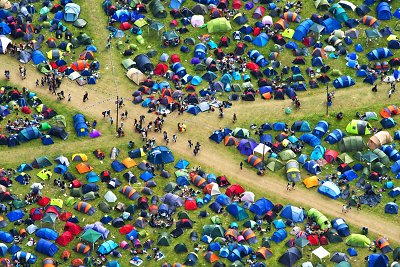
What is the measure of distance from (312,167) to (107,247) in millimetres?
35574

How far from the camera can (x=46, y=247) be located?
601 feet

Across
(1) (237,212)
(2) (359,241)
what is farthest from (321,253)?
(1) (237,212)

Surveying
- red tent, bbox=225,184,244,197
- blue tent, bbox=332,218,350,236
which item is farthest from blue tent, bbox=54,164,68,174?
blue tent, bbox=332,218,350,236

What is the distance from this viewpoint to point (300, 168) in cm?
19962

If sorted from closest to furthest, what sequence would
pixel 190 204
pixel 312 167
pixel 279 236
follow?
pixel 279 236
pixel 190 204
pixel 312 167

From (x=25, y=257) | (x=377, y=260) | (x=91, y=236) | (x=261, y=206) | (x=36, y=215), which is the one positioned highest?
(x=377, y=260)

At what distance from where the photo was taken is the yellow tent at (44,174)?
19612 cm

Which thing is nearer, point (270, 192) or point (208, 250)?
point (208, 250)

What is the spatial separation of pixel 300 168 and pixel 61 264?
1625 inches

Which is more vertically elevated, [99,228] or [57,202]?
[99,228]

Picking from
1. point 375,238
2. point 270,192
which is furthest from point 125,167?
point 375,238

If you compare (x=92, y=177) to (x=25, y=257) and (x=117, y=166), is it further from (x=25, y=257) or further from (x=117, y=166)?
(x=25, y=257)

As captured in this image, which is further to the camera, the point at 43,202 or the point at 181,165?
the point at 181,165

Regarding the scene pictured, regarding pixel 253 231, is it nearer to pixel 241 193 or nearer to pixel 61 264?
pixel 241 193
